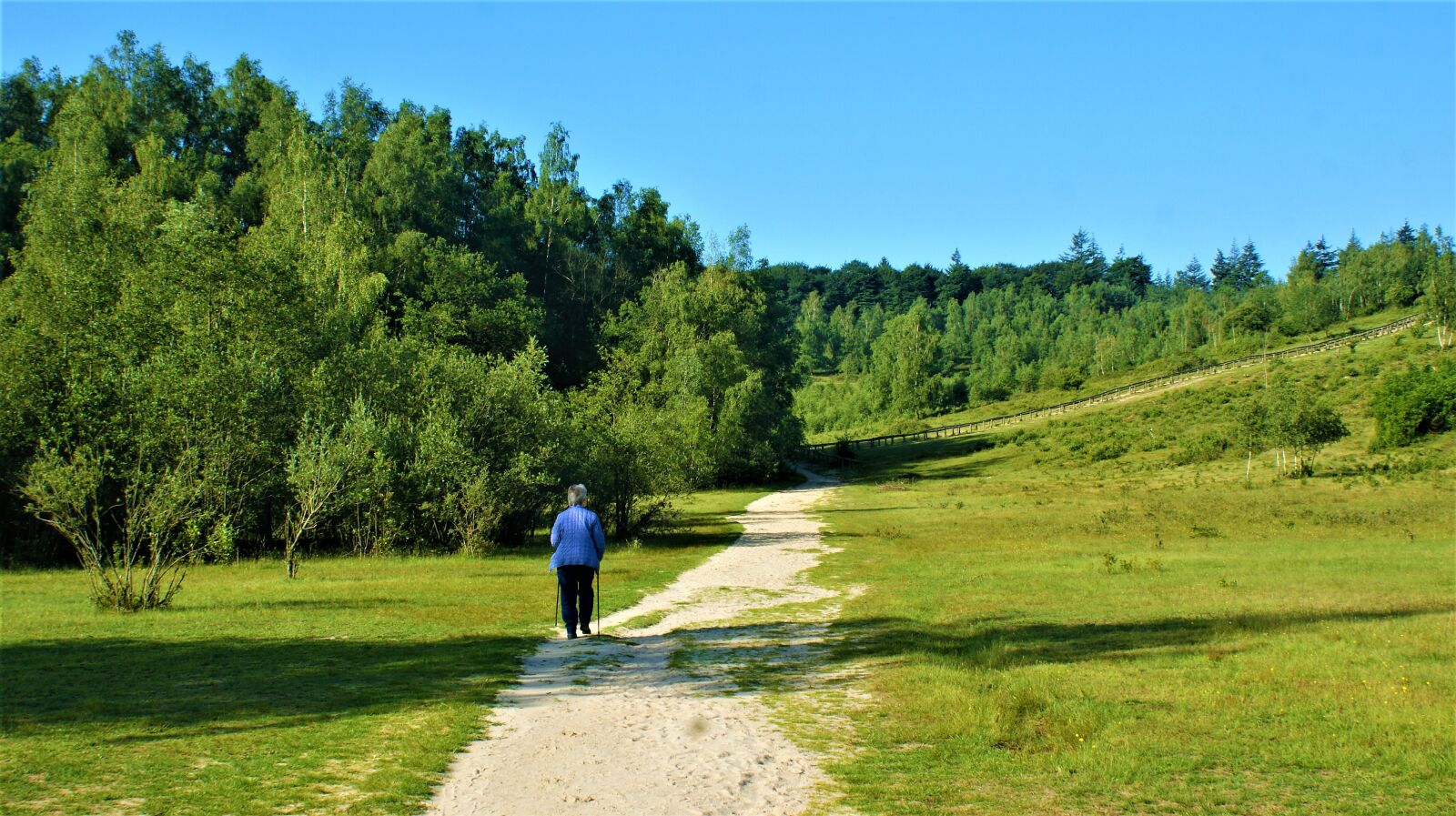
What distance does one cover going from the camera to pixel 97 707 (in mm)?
9672

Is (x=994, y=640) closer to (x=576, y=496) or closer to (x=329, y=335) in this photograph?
(x=576, y=496)

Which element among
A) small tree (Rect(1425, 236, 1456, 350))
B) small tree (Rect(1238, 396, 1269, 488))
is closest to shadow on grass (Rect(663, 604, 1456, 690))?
small tree (Rect(1238, 396, 1269, 488))

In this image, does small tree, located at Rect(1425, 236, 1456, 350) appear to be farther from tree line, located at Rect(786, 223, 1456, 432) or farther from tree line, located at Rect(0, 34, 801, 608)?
tree line, located at Rect(0, 34, 801, 608)

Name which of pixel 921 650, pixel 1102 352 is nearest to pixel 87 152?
pixel 921 650

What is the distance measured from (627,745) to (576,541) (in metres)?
4.92

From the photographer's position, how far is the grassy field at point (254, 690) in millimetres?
7438

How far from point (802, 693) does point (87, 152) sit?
184 feet

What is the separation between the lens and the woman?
13516mm

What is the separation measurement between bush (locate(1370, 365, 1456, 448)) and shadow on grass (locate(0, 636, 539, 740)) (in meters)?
67.9

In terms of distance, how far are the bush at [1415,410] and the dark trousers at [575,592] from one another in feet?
218

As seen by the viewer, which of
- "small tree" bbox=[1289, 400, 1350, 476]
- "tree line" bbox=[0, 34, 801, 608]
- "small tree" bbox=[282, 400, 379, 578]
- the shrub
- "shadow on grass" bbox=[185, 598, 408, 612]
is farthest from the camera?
the shrub

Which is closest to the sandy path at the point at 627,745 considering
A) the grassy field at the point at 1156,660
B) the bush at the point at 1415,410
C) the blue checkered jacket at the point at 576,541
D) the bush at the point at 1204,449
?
the grassy field at the point at 1156,660

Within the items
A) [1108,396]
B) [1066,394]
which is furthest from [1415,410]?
[1066,394]

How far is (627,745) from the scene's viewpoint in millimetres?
8898
